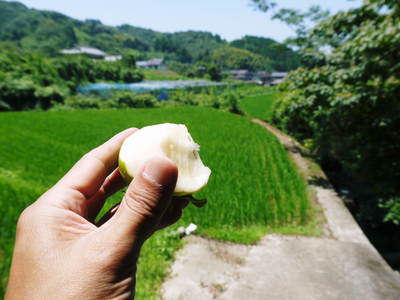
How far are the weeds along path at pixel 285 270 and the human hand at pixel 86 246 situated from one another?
225 cm

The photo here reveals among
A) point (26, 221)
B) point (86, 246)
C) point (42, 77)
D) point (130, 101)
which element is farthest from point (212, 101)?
point (86, 246)

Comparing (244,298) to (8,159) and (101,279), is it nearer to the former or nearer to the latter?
(101,279)

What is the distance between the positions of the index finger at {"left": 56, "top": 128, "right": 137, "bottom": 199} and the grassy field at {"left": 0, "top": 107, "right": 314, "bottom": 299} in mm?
1950

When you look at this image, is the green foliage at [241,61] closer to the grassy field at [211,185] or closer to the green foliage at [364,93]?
the grassy field at [211,185]

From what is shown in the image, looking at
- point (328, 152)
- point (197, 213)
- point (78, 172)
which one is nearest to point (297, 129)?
point (328, 152)

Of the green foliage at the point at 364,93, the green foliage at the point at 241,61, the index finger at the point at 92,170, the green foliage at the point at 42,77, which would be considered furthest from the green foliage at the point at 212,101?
the green foliage at the point at 241,61

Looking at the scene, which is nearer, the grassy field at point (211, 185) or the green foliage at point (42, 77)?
the grassy field at point (211, 185)

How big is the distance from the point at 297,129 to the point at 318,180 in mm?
7308

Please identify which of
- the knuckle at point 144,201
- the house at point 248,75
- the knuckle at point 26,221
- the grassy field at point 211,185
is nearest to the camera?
the knuckle at point 144,201

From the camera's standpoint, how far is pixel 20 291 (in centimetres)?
113

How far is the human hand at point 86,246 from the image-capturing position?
3.56 feet

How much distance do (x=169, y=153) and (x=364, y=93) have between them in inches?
193

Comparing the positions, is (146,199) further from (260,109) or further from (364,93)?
(260,109)

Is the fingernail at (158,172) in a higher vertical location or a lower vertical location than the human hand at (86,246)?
higher
